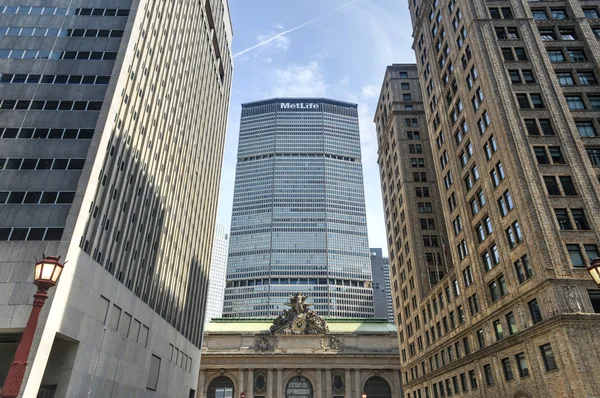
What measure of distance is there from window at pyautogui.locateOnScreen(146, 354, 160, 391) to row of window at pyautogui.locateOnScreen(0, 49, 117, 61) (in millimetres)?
35750

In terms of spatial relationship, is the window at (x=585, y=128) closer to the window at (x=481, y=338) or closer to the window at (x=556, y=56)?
the window at (x=556, y=56)

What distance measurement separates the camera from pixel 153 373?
51.8m

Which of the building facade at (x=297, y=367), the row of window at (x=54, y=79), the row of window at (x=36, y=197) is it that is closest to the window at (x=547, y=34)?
the row of window at (x=54, y=79)

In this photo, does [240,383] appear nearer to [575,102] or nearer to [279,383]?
[279,383]

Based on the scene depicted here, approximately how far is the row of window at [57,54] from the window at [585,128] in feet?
157


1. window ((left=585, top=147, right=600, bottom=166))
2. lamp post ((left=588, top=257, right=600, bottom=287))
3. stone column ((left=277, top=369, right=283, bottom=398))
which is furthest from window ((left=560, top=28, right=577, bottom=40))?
stone column ((left=277, top=369, right=283, bottom=398))

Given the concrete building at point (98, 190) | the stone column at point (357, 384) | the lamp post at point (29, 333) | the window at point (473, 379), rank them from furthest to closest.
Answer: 1. the stone column at point (357, 384)
2. the window at point (473, 379)
3. the concrete building at point (98, 190)
4. the lamp post at point (29, 333)

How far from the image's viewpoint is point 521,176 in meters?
36.0

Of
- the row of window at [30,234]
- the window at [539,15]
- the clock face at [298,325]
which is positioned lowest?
the row of window at [30,234]

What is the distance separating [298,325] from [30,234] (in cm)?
6485

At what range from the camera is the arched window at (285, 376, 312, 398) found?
8556cm

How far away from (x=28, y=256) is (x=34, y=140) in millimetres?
12456

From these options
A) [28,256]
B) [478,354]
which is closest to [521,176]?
[478,354]

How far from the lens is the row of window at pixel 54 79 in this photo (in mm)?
42938
